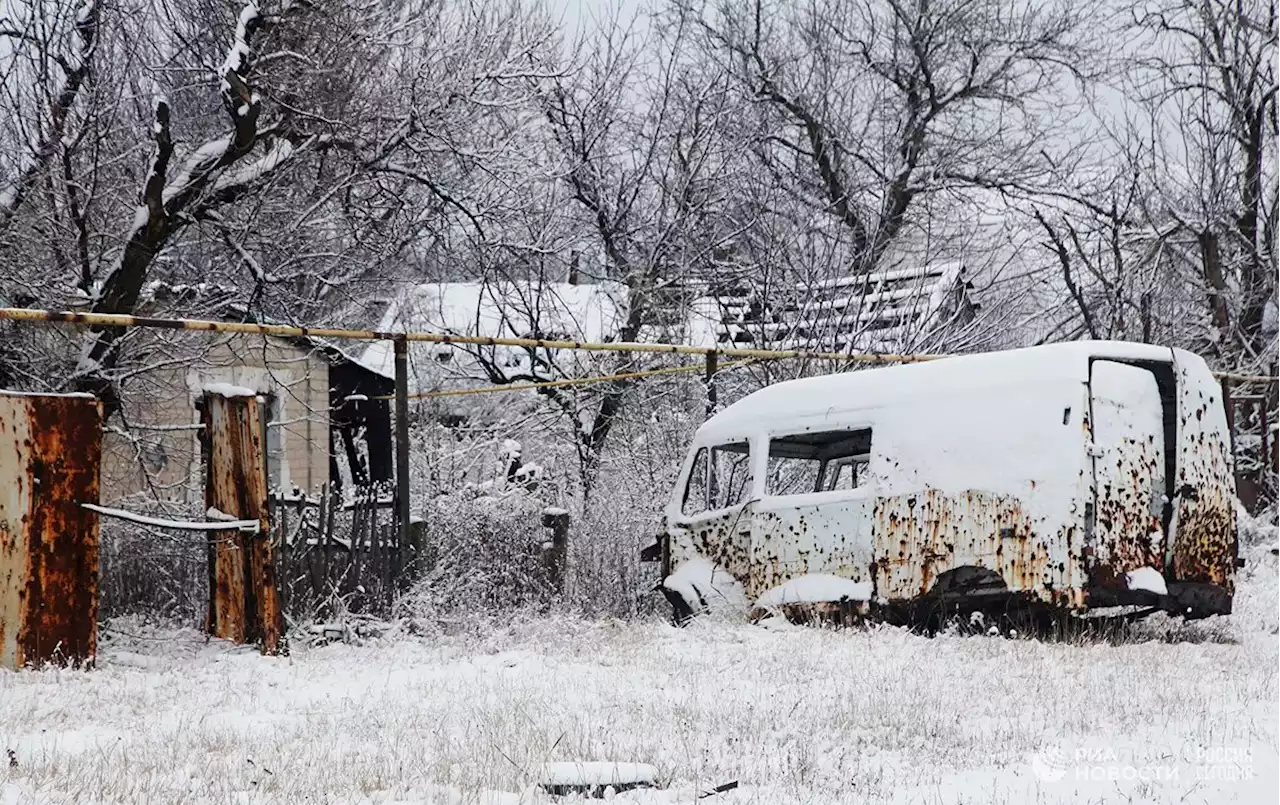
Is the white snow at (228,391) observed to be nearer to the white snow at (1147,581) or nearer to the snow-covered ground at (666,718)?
the snow-covered ground at (666,718)

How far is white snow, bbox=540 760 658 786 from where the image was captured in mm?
4566

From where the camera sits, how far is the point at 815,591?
9.28 meters

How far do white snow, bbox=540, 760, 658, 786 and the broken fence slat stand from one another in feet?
12.6

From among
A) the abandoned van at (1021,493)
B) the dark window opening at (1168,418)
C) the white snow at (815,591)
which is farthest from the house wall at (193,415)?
the dark window opening at (1168,418)

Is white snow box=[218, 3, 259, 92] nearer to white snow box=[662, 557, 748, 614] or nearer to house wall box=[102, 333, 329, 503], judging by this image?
Result: house wall box=[102, 333, 329, 503]

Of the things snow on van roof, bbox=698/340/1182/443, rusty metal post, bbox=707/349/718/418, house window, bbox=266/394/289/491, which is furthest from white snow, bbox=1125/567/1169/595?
house window, bbox=266/394/289/491

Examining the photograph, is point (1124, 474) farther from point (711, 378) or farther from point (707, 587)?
point (711, 378)

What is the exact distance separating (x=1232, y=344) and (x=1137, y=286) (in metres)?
1.65

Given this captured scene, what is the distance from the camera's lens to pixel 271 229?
13.3 m

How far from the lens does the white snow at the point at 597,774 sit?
457 centimetres

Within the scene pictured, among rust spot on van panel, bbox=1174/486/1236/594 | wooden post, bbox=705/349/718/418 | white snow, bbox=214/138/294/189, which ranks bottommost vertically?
rust spot on van panel, bbox=1174/486/1236/594

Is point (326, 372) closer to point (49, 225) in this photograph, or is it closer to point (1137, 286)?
point (49, 225)

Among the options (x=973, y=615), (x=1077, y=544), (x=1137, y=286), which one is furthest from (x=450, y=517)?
(x=1137, y=286)

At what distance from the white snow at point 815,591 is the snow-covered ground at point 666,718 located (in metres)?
0.59
